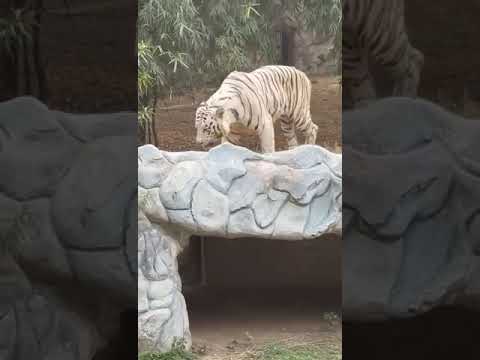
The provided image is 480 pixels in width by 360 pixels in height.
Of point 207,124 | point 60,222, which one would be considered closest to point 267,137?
point 207,124

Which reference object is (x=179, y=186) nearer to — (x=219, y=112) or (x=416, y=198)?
(x=219, y=112)

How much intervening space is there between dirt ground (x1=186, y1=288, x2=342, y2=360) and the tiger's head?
2.54ft

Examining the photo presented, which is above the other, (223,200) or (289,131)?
(289,131)

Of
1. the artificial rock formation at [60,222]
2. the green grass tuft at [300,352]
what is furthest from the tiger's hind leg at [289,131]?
the green grass tuft at [300,352]

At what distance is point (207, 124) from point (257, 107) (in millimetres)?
312

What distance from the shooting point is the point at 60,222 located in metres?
2.74

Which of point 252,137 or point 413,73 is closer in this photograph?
point 413,73

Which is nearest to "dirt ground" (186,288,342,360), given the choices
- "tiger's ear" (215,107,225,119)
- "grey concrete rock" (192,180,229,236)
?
"grey concrete rock" (192,180,229,236)

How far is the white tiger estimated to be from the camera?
2930 millimetres

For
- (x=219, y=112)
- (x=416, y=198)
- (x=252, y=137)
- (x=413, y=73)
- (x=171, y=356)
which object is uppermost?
(x=413, y=73)

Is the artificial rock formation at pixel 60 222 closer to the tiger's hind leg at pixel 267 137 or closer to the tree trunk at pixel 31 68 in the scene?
the tree trunk at pixel 31 68

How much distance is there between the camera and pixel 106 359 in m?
2.91

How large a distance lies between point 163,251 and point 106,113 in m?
0.86

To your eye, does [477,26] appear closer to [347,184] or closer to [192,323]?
[347,184]
